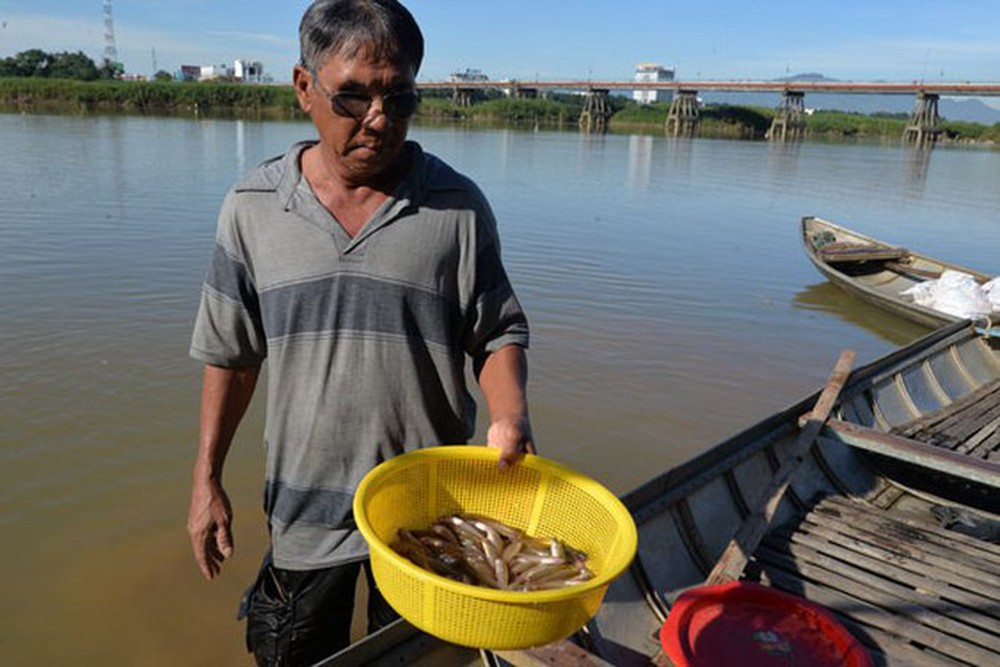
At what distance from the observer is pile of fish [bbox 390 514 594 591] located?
1.98 meters

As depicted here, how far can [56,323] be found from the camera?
27.6 feet

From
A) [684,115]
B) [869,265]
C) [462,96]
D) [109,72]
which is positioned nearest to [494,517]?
[869,265]

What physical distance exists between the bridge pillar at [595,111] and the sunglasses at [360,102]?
2753 inches

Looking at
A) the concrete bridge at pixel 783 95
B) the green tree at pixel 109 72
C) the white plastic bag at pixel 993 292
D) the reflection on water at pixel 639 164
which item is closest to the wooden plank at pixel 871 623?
the white plastic bag at pixel 993 292

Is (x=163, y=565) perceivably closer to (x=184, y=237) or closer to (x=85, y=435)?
(x=85, y=435)

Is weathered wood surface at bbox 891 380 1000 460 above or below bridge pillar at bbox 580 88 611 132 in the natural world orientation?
below

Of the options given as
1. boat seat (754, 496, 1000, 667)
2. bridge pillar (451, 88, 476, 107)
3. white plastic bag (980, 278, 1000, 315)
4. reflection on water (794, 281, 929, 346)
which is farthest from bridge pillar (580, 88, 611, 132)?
boat seat (754, 496, 1000, 667)

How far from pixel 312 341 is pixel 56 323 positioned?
786 cm

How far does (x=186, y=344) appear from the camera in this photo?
813 centimetres

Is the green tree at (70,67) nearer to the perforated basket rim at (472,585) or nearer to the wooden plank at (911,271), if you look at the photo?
the wooden plank at (911,271)

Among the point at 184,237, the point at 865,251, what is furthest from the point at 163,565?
the point at 865,251

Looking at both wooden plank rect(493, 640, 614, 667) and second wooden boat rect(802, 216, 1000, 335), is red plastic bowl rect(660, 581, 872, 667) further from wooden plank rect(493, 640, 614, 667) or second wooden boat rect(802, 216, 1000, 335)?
second wooden boat rect(802, 216, 1000, 335)

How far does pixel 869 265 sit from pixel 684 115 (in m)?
57.2

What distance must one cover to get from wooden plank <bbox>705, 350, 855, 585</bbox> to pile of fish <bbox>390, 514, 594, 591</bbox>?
162cm
